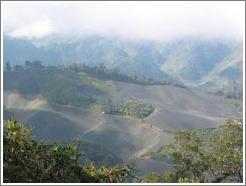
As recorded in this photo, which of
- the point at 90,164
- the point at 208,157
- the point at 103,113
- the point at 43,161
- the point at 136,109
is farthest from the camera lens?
the point at 136,109

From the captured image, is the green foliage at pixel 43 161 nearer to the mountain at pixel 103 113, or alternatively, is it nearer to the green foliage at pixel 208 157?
the green foliage at pixel 208 157

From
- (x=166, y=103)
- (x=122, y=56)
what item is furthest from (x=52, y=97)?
(x=122, y=56)

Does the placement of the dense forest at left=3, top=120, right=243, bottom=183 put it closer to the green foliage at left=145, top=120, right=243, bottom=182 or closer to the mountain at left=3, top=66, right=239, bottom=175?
the green foliage at left=145, top=120, right=243, bottom=182

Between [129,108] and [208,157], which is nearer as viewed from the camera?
[208,157]

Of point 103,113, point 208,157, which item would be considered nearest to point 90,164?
point 208,157

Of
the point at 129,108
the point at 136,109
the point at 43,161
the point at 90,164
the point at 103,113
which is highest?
the point at 129,108

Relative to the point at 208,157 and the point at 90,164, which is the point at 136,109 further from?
the point at 90,164
